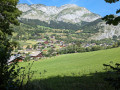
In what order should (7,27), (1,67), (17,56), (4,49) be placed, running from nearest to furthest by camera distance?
(1,67) < (4,49) < (17,56) < (7,27)

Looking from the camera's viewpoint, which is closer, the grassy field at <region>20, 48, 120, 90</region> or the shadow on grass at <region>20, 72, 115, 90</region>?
the shadow on grass at <region>20, 72, 115, 90</region>

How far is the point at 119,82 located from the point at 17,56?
2942 millimetres

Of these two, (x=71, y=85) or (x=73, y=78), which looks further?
(x=73, y=78)

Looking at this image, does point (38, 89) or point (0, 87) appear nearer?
point (0, 87)

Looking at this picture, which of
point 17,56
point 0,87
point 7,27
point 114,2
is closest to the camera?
point 0,87

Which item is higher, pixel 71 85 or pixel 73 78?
pixel 71 85

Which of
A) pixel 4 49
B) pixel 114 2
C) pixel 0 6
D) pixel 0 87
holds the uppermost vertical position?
pixel 0 6

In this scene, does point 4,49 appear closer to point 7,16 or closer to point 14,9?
point 7,16

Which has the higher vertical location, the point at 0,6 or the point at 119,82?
the point at 0,6

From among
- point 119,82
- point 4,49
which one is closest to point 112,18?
point 119,82

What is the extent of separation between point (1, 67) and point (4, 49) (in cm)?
55

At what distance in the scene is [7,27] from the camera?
1365 cm

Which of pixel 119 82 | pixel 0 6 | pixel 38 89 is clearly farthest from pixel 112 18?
pixel 0 6

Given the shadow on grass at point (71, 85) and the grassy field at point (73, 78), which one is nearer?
the shadow on grass at point (71, 85)
